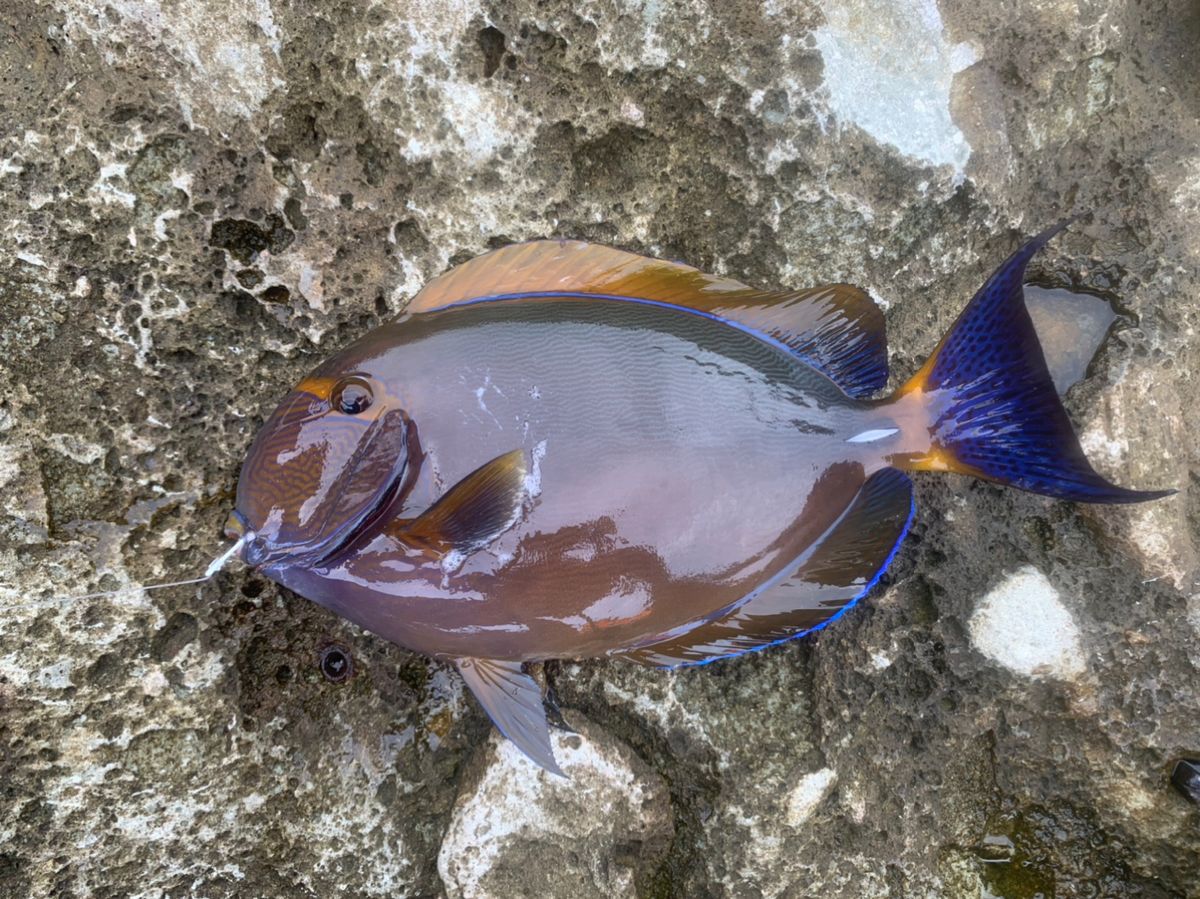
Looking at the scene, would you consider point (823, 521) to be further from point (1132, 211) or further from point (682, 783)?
point (1132, 211)

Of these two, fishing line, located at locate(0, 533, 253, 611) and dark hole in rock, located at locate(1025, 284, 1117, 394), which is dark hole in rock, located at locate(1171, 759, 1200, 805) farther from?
fishing line, located at locate(0, 533, 253, 611)

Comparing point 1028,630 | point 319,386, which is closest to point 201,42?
point 319,386

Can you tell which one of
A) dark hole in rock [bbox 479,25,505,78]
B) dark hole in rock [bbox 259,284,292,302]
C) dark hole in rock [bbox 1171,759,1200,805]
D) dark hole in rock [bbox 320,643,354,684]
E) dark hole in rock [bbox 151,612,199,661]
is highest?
dark hole in rock [bbox 479,25,505,78]

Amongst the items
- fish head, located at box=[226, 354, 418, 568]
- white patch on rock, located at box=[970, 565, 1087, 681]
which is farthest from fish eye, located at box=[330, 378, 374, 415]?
white patch on rock, located at box=[970, 565, 1087, 681]

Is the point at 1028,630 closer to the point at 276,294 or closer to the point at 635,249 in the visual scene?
the point at 635,249

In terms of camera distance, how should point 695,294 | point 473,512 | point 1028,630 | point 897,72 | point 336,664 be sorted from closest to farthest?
point 473,512, point 695,294, point 897,72, point 1028,630, point 336,664
